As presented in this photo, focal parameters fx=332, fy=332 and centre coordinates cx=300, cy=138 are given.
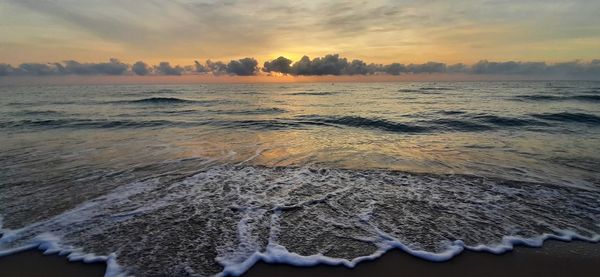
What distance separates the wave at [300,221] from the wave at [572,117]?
15722mm

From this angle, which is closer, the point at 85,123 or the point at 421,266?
the point at 421,266

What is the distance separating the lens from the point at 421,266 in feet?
14.0

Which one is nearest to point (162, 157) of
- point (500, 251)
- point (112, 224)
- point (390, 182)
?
point (112, 224)

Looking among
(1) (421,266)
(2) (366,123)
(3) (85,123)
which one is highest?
(1) (421,266)

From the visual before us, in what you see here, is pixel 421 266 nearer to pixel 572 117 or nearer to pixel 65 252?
pixel 65 252

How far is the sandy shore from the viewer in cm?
412

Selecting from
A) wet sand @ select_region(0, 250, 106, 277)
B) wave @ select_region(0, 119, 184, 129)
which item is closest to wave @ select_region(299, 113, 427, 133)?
wave @ select_region(0, 119, 184, 129)

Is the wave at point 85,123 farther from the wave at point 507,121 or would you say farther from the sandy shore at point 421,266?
the wave at point 507,121

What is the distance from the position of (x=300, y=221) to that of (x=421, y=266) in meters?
2.00

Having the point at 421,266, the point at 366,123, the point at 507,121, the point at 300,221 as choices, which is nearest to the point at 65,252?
the point at 300,221

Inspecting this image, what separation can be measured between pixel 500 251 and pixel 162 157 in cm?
906

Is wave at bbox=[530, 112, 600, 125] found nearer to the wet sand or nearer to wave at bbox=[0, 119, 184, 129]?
wave at bbox=[0, 119, 184, 129]

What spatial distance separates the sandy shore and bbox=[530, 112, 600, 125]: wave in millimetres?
18653

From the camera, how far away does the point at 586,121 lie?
18734 mm
